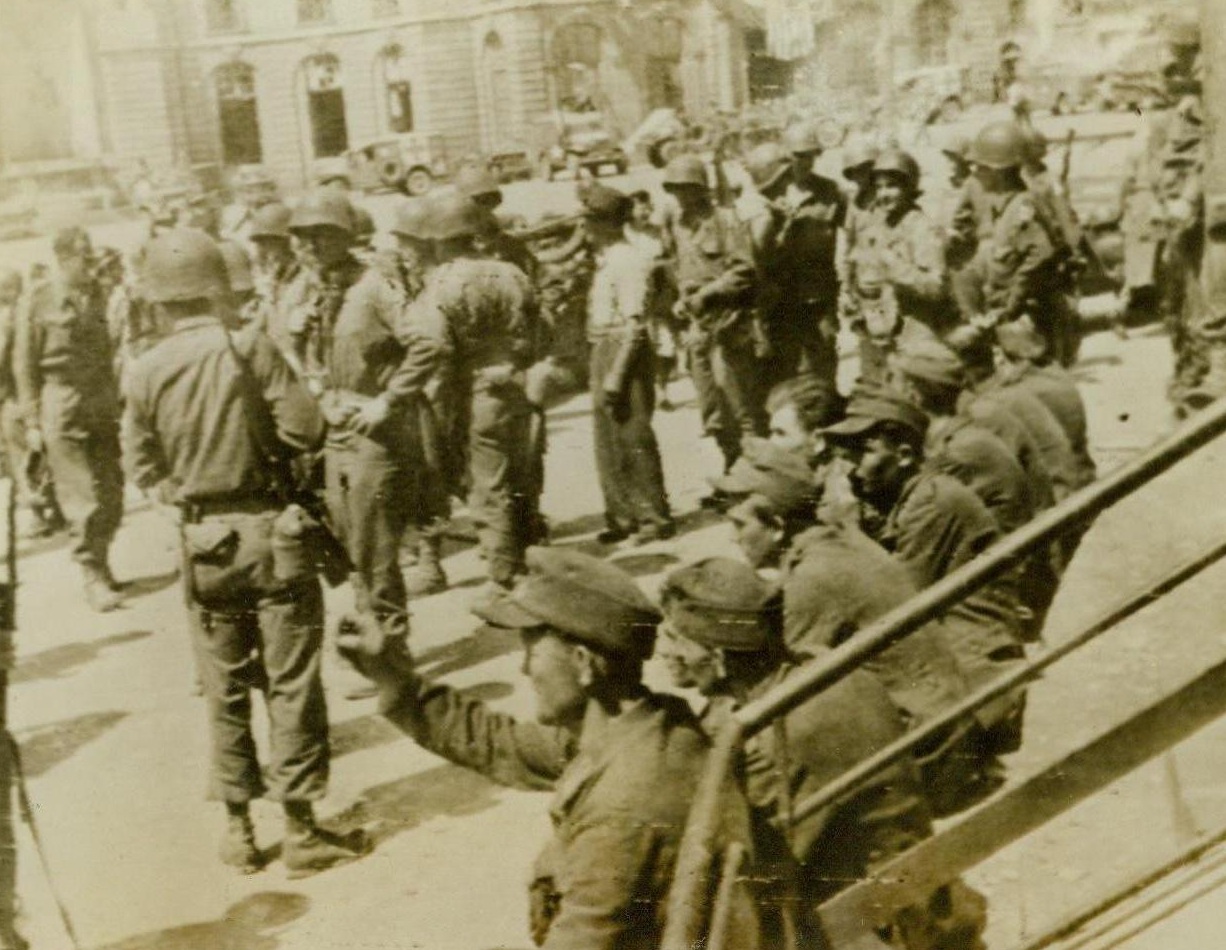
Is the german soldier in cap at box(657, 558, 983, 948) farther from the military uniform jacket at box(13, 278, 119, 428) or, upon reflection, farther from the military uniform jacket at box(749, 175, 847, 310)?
the military uniform jacket at box(13, 278, 119, 428)

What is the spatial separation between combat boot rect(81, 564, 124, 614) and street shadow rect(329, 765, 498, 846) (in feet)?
10.9

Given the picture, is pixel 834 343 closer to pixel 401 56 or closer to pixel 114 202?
pixel 401 56

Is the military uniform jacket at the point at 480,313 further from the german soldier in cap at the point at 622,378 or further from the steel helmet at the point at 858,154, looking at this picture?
the steel helmet at the point at 858,154

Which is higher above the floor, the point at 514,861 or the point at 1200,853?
→ the point at 1200,853

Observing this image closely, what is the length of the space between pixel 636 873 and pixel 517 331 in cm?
508

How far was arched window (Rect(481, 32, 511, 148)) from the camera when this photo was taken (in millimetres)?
13609

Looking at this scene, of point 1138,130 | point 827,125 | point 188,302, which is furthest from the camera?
point 1138,130

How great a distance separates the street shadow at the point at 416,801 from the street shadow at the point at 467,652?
1.15 meters

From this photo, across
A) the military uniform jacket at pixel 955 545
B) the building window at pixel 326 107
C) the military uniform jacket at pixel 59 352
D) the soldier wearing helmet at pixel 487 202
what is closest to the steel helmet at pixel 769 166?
the soldier wearing helmet at pixel 487 202

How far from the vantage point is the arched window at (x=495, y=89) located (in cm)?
1361

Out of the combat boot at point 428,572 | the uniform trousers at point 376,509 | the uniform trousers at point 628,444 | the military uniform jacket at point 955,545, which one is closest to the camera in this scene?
the military uniform jacket at point 955,545

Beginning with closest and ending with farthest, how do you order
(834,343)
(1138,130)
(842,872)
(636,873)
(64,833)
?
(636,873)
(842,872)
(64,833)
(834,343)
(1138,130)

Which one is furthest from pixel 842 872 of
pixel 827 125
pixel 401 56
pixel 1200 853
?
pixel 401 56

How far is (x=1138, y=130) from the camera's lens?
40.4 feet
